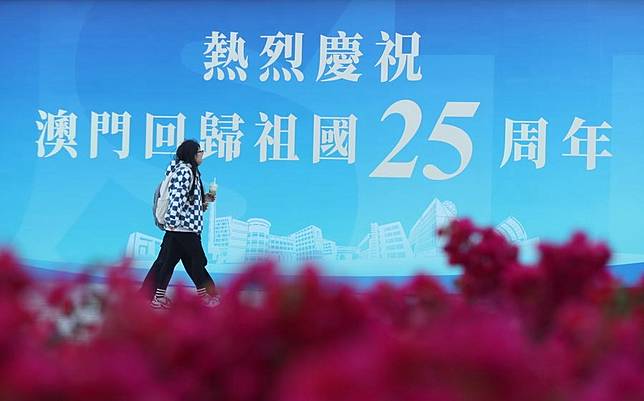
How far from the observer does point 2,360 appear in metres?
0.82

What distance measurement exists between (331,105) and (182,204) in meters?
2.06

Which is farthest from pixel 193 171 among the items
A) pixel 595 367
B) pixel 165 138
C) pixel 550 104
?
pixel 595 367

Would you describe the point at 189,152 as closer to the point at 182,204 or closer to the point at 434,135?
the point at 182,204

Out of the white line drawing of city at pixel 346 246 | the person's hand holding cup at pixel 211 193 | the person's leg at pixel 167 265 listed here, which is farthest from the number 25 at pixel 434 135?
the person's leg at pixel 167 265

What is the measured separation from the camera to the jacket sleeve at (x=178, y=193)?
5746 mm

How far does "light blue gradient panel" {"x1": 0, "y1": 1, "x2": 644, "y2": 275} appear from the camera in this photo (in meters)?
7.26

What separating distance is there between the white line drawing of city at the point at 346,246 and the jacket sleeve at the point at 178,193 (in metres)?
1.67

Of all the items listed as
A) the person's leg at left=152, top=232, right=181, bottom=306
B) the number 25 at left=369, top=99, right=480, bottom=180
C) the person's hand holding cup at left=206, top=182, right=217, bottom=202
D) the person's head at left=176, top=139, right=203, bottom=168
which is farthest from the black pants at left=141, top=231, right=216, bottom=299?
the number 25 at left=369, top=99, right=480, bottom=180

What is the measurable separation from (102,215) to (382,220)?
2.25m

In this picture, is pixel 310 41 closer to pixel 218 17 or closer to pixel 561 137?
pixel 218 17

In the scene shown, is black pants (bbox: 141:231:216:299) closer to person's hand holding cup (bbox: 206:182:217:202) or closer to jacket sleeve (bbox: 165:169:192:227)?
jacket sleeve (bbox: 165:169:192:227)

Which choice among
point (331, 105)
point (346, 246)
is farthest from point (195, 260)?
point (331, 105)

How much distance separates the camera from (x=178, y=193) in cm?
574

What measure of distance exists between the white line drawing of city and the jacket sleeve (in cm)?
167
